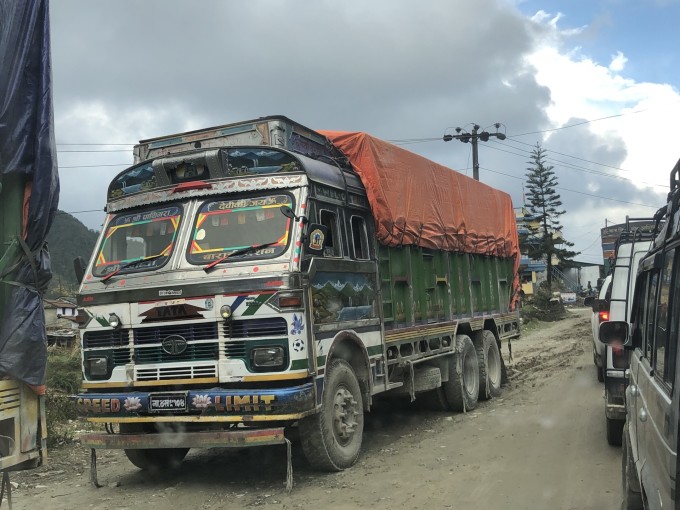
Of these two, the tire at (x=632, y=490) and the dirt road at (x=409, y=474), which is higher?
the tire at (x=632, y=490)

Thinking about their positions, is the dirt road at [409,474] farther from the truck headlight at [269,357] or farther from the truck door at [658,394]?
the truck door at [658,394]

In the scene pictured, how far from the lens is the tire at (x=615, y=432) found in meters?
7.02

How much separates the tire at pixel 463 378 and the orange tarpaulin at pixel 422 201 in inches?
63.4

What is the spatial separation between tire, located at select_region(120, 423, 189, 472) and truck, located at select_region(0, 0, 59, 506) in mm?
2325

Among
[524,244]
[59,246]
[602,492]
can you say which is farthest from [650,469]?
[59,246]

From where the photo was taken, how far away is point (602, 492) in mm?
5633

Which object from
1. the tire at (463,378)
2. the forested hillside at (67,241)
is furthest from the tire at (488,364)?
the forested hillside at (67,241)

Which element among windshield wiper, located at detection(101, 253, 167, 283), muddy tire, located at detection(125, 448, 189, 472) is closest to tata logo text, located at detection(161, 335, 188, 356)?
windshield wiper, located at detection(101, 253, 167, 283)

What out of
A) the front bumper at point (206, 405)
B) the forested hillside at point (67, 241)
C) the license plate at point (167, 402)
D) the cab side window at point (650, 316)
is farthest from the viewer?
the forested hillside at point (67, 241)

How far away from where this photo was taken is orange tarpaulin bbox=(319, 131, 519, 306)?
781cm

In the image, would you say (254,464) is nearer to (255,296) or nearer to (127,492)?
(127,492)

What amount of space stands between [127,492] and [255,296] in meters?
2.41

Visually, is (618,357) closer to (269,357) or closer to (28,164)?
(269,357)

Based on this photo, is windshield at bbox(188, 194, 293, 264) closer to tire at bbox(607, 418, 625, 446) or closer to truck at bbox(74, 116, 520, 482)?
truck at bbox(74, 116, 520, 482)
